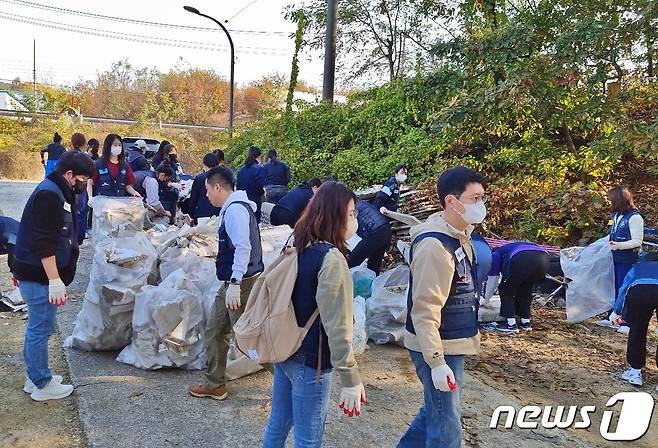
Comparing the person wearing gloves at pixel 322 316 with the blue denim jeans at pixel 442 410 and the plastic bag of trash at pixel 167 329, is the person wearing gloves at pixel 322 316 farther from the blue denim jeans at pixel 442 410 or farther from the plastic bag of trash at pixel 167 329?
the plastic bag of trash at pixel 167 329

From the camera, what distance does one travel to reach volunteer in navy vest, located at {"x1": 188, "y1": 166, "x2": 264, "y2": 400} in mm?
3438

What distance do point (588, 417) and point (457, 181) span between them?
246 cm

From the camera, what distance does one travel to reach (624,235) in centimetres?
553

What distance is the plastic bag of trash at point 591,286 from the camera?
5629 mm

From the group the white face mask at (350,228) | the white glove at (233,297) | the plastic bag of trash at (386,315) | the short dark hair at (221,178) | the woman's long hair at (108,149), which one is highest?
the woman's long hair at (108,149)

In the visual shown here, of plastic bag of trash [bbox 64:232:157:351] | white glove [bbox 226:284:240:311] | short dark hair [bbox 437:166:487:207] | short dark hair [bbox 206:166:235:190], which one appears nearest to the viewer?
short dark hair [bbox 437:166:487:207]

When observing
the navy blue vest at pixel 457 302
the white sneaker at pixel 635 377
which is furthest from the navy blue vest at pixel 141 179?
the white sneaker at pixel 635 377

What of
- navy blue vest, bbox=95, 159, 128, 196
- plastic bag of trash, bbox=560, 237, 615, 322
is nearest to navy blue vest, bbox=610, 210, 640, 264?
plastic bag of trash, bbox=560, 237, 615, 322

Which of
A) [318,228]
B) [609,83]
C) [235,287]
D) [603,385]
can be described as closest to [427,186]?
[609,83]

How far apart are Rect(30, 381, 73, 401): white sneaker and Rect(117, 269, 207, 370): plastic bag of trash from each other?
1.90 ft

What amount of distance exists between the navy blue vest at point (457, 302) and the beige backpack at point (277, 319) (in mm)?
559

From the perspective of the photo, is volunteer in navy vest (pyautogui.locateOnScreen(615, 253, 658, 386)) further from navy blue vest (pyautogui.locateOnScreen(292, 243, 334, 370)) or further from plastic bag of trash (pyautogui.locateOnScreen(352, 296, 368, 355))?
navy blue vest (pyautogui.locateOnScreen(292, 243, 334, 370))

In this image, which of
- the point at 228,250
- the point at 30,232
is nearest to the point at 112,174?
the point at 30,232

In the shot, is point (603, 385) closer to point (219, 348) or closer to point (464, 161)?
point (219, 348)
